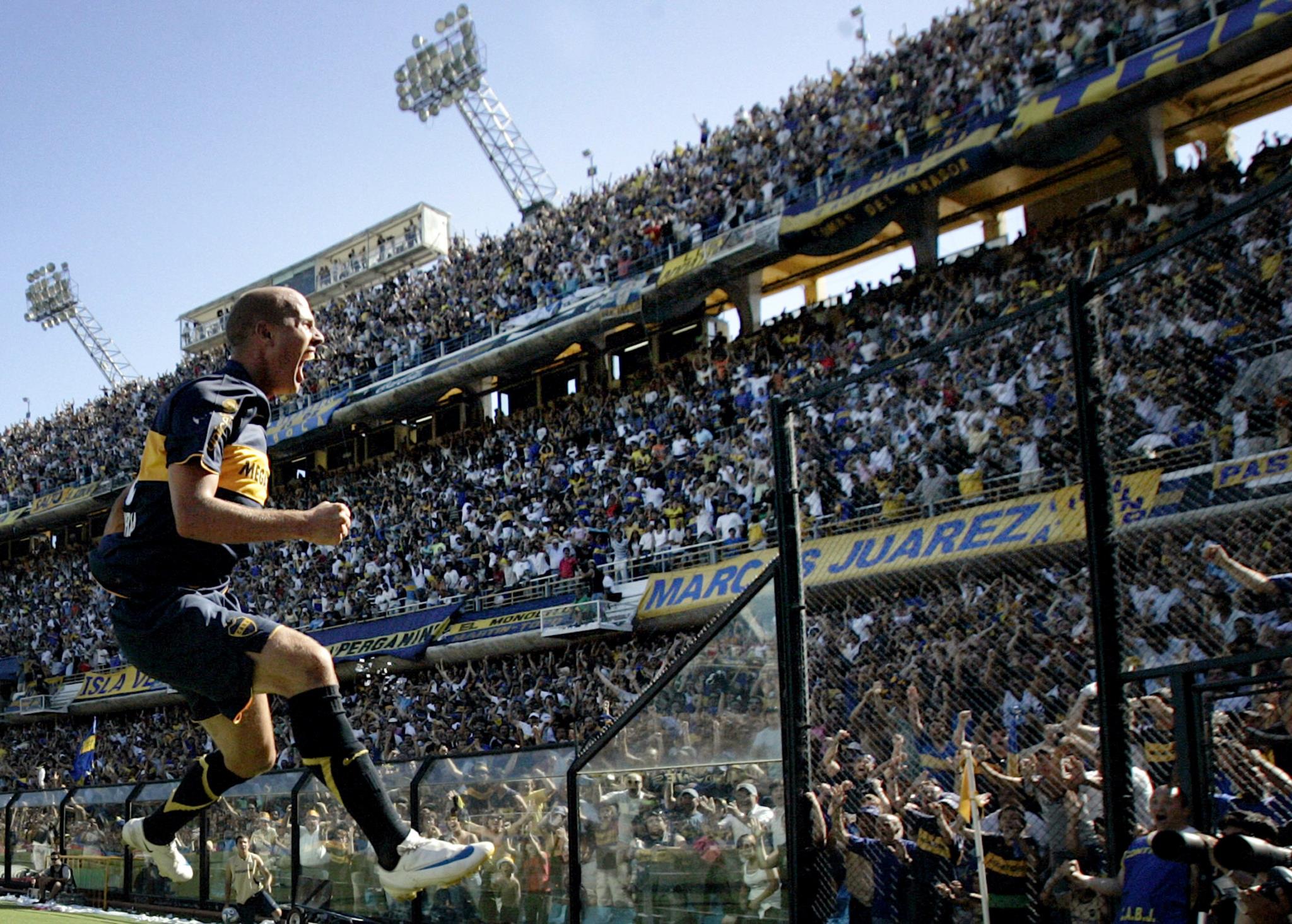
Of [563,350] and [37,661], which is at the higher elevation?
[563,350]

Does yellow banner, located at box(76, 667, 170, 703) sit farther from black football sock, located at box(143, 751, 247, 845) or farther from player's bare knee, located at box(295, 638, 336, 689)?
player's bare knee, located at box(295, 638, 336, 689)

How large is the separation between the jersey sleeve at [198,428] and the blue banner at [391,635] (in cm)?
2006

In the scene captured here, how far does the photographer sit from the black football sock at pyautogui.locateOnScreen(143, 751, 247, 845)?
3496 mm

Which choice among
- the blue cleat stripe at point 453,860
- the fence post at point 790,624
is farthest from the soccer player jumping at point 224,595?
the fence post at point 790,624

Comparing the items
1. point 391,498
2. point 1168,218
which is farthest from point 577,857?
point 391,498

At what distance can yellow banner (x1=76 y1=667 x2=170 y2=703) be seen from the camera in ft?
99.9

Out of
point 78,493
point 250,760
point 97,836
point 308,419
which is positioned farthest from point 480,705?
point 78,493

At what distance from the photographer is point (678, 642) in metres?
18.4

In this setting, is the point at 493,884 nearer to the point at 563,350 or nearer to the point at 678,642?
the point at 678,642

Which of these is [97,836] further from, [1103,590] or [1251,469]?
[1251,469]

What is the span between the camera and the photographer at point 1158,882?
467 centimetres

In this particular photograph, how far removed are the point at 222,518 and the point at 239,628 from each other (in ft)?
1.36

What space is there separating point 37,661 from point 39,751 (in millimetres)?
3413

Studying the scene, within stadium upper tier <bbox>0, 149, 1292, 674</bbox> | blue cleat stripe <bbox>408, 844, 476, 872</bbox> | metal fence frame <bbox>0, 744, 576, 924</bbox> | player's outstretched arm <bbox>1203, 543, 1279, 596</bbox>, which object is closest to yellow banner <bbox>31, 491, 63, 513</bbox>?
stadium upper tier <bbox>0, 149, 1292, 674</bbox>
